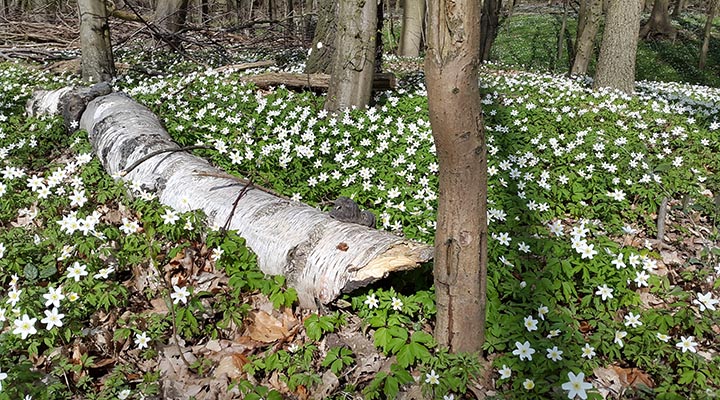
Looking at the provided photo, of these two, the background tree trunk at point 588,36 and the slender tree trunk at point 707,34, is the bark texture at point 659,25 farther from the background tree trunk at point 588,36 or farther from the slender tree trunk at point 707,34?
the background tree trunk at point 588,36

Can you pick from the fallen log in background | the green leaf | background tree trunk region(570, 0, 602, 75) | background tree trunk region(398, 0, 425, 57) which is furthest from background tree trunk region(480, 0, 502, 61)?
the green leaf

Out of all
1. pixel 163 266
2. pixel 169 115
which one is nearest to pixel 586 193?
pixel 163 266

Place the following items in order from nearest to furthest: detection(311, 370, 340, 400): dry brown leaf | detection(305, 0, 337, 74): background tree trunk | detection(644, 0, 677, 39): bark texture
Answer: detection(311, 370, 340, 400): dry brown leaf → detection(305, 0, 337, 74): background tree trunk → detection(644, 0, 677, 39): bark texture

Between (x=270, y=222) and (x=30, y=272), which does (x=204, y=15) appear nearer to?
(x=270, y=222)

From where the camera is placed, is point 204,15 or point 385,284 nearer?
point 385,284

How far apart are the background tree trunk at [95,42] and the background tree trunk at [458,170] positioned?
749cm

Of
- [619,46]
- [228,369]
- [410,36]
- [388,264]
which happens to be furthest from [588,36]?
[228,369]

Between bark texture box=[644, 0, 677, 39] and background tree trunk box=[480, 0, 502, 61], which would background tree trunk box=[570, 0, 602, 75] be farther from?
bark texture box=[644, 0, 677, 39]

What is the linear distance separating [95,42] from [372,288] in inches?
284

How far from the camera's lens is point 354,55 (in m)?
5.99

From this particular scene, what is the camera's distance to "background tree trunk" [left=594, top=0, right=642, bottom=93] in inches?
317

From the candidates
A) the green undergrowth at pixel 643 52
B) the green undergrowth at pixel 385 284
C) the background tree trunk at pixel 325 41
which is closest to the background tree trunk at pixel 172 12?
the background tree trunk at pixel 325 41

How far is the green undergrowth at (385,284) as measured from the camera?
8.41 ft

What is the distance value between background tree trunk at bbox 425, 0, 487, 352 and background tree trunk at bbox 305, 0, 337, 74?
626 cm
